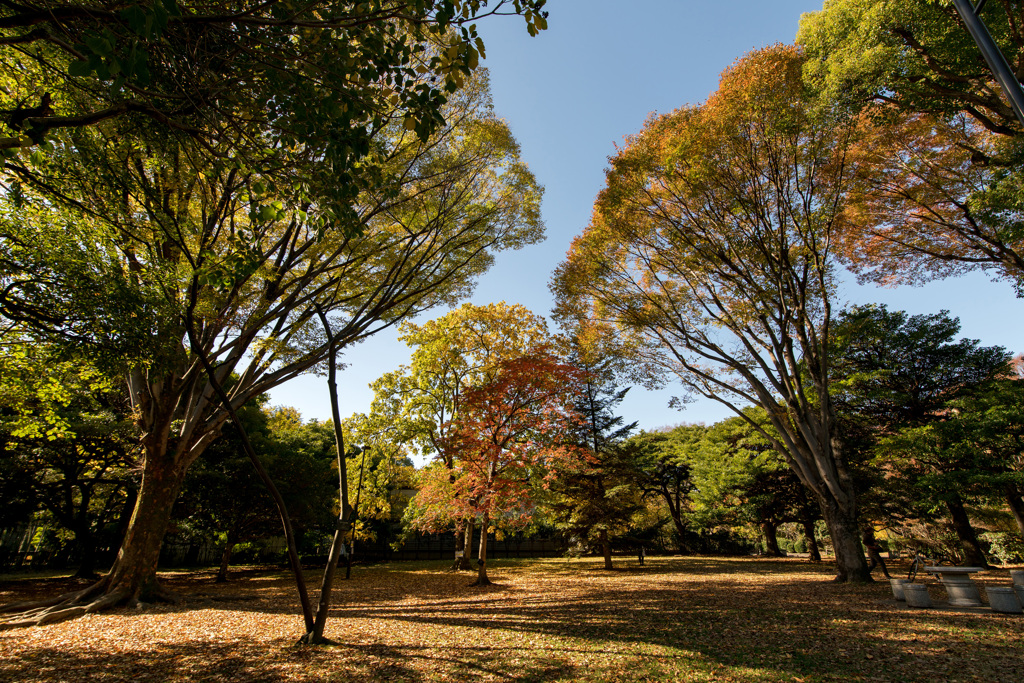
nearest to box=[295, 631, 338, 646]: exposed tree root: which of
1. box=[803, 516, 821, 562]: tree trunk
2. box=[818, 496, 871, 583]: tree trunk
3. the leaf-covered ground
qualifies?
the leaf-covered ground

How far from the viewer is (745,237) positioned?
1098 cm

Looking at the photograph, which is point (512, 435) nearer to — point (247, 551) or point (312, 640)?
point (312, 640)

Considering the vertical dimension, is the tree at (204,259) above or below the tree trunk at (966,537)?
above

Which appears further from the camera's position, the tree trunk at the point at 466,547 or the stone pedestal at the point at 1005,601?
the tree trunk at the point at 466,547

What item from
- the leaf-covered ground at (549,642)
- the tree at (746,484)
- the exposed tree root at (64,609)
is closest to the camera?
the leaf-covered ground at (549,642)

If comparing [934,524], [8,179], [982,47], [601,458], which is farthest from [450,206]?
[934,524]

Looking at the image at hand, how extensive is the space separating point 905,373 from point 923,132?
33.3ft

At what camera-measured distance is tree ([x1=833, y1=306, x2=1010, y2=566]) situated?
14586mm

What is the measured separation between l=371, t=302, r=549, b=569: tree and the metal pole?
13278mm

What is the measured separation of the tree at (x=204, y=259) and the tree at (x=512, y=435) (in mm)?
3633

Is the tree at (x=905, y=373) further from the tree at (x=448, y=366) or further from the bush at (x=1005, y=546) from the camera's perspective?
the tree at (x=448, y=366)

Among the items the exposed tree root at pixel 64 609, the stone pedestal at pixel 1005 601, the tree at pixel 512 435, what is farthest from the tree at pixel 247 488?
the stone pedestal at pixel 1005 601

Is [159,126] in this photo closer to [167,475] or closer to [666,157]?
[167,475]

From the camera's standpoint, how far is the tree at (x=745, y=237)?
982cm
